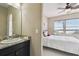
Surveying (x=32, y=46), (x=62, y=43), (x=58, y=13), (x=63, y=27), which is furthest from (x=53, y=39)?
(x=32, y=46)

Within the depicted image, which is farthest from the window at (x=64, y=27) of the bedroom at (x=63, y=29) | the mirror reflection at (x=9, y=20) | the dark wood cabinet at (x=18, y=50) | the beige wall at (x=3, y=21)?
the beige wall at (x=3, y=21)

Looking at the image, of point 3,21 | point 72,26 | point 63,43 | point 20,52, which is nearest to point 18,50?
point 20,52

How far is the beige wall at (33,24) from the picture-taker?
2.71m

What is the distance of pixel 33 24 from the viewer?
9.02 feet

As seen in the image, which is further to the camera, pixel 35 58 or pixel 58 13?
pixel 58 13

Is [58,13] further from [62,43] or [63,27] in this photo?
[62,43]

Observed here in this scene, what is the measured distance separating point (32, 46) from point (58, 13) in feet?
7.79

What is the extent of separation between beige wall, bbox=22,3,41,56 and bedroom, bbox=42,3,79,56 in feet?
2.22

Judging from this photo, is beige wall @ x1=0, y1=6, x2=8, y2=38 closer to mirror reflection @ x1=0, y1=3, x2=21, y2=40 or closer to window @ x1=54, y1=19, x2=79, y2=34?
mirror reflection @ x1=0, y1=3, x2=21, y2=40

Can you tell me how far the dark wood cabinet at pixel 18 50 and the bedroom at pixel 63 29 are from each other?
855mm

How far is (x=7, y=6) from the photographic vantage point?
238 centimetres

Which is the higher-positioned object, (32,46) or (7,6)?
(7,6)

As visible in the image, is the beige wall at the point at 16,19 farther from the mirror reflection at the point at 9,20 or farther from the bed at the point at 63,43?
the bed at the point at 63,43

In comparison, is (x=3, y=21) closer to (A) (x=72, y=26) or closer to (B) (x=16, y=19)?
(B) (x=16, y=19)
